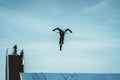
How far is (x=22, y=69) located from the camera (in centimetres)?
2567

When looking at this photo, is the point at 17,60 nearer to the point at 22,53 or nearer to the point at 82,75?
the point at 22,53

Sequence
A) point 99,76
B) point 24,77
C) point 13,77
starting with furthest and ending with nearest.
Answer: point 13,77 < point 99,76 < point 24,77

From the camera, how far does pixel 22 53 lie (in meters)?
26.5

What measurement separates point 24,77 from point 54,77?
113 inches

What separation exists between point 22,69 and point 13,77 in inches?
54.1

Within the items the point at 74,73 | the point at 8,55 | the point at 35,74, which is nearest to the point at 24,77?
the point at 35,74

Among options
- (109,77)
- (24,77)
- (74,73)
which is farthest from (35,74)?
(109,77)

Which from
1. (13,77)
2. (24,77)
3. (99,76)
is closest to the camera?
(24,77)

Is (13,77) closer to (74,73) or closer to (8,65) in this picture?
(8,65)

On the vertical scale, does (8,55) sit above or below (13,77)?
above

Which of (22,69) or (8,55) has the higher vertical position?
(8,55)

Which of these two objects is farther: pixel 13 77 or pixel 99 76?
pixel 13 77

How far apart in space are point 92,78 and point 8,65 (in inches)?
404

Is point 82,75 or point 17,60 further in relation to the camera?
point 17,60
